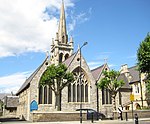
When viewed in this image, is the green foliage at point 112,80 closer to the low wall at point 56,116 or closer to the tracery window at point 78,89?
the tracery window at point 78,89

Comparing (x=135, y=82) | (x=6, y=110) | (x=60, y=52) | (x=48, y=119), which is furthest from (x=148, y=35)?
(x=6, y=110)

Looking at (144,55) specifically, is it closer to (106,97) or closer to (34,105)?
(106,97)

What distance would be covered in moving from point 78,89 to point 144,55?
15.7m

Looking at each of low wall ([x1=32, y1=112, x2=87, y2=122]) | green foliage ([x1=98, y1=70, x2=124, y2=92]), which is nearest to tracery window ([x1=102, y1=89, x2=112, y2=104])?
green foliage ([x1=98, y1=70, x2=124, y2=92])

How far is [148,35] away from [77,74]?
16.5 metres

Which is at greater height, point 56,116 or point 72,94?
point 72,94

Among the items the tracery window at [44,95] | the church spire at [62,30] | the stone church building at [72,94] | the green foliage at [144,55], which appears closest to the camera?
the green foliage at [144,55]

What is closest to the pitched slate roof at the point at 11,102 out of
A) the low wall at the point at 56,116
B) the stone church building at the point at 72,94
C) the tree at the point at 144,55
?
the stone church building at the point at 72,94

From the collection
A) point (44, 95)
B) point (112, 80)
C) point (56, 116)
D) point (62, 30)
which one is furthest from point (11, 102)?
point (56, 116)

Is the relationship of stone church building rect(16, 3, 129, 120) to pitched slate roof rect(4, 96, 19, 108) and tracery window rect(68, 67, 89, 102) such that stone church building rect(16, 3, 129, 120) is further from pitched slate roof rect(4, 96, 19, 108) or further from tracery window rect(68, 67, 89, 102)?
pitched slate roof rect(4, 96, 19, 108)

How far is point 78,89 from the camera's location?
4716 cm

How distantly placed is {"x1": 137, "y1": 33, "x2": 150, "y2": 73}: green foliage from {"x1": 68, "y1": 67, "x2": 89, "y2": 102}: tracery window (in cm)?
1298

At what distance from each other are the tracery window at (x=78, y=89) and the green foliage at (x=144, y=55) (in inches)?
511

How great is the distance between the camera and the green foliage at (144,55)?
37.3 metres
